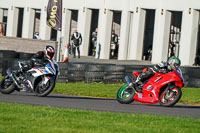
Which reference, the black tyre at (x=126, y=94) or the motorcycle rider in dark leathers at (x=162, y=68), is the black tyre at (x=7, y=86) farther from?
the motorcycle rider in dark leathers at (x=162, y=68)

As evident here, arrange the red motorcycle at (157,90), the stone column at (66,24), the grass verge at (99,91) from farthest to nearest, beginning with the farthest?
the stone column at (66,24) < the grass verge at (99,91) < the red motorcycle at (157,90)

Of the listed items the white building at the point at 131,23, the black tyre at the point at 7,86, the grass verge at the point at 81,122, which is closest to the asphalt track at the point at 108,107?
the black tyre at the point at 7,86

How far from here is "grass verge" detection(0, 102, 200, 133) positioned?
30.2ft

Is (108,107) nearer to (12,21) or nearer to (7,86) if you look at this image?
(7,86)

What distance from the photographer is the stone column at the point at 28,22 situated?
152 feet

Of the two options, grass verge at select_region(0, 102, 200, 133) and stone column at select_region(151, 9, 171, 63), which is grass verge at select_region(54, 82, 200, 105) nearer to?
grass verge at select_region(0, 102, 200, 133)

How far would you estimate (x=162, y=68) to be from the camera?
14297 millimetres

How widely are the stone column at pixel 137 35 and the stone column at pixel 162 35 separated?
3.67 ft

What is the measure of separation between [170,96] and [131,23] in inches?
1003

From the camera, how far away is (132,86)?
14414 mm

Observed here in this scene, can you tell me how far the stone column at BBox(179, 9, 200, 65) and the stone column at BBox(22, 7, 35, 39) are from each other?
14481mm

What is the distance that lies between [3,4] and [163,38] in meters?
16.6

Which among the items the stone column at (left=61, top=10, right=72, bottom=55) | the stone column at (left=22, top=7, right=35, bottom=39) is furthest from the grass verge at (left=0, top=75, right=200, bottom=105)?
the stone column at (left=22, top=7, right=35, bottom=39)

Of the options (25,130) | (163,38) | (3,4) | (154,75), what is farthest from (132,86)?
(3,4)
